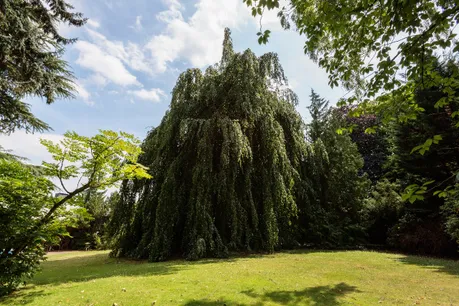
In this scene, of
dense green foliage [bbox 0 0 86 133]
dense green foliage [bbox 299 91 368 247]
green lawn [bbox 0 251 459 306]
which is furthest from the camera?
dense green foliage [bbox 299 91 368 247]

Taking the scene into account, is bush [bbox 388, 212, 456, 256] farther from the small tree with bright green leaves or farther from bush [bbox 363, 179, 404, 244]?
the small tree with bright green leaves

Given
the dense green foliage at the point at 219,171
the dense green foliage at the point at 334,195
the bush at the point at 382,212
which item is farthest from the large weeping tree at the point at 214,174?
the bush at the point at 382,212

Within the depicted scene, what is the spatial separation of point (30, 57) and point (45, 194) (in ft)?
18.0

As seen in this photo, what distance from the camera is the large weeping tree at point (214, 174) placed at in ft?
26.8

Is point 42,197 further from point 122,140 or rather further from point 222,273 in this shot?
point 222,273

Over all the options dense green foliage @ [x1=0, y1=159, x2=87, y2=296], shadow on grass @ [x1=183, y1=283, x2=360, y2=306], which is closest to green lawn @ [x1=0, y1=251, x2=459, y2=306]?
shadow on grass @ [x1=183, y1=283, x2=360, y2=306]

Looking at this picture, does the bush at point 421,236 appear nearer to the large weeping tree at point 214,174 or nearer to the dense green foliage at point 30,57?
the large weeping tree at point 214,174

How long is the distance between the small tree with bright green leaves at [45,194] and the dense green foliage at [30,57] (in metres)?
4.45

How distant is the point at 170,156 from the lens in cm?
915

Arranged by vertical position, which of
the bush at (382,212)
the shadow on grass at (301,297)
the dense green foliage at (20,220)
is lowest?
the shadow on grass at (301,297)

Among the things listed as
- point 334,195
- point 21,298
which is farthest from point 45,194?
point 334,195

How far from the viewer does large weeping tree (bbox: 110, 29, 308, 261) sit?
8.17 metres

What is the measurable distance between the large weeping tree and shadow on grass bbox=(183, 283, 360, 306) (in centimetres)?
386

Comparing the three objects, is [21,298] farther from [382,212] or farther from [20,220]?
[382,212]
